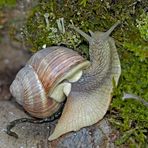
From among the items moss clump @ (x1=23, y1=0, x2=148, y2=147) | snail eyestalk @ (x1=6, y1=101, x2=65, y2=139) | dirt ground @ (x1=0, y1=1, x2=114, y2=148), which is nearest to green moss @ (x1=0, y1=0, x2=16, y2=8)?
dirt ground @ (x1=0, y1=1, x2=114, y2=148)

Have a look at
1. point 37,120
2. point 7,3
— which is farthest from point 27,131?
point 7,3

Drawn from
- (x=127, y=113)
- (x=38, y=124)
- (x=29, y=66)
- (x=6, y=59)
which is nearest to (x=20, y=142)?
(x=38, y=124)

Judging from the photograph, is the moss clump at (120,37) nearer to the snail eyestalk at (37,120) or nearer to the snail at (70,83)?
the snail at (70,83)

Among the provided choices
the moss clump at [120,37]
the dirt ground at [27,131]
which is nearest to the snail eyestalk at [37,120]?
the dirt ground at [27,131]

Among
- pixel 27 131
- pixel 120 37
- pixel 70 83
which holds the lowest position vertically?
pixel 27 131

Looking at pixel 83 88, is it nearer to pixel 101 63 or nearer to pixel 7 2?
pixel 101 63

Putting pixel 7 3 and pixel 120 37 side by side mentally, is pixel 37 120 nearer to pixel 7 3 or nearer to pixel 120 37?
pixel 120 37
